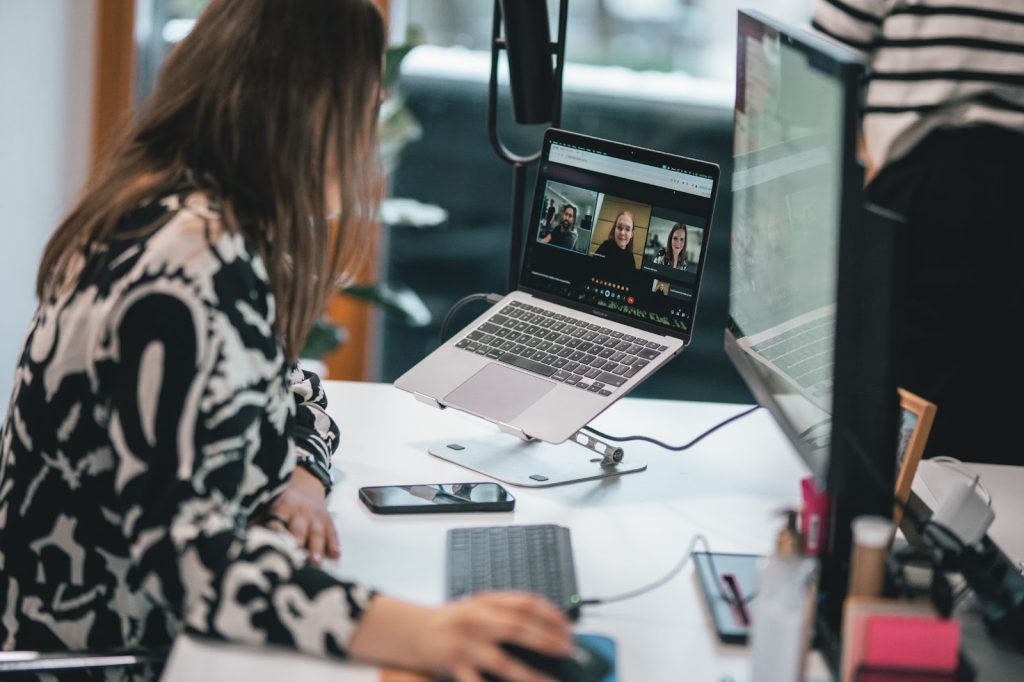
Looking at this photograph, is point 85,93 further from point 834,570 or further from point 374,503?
point 834,570

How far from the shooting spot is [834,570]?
3.69 ft

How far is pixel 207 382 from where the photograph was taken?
1035mm

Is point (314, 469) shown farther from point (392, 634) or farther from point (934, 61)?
point (934, 61)

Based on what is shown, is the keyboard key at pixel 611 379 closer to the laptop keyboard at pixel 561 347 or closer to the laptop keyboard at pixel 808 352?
the laptop keyboard at pixel 561 347

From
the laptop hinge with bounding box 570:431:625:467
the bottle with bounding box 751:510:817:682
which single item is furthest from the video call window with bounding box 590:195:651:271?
the bottle with bounding box 751:510:817:682

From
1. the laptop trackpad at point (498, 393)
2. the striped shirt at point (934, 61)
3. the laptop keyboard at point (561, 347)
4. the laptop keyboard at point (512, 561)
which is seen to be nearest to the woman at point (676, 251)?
Answer: the laptop keyboard at point (561, 347)

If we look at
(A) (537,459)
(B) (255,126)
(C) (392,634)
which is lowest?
(A) (537,459)

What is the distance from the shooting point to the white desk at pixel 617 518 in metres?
1.08

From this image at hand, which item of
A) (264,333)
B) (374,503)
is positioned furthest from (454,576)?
(264,333)

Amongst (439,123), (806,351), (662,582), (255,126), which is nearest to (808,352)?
(806,351)

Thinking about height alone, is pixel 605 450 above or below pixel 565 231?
below

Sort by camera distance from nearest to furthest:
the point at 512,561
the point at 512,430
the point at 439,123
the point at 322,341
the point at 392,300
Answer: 1. the point at 512,561
2. the point at 512,430
3. the point at 322,341
4. the point at 392,300
5. the point at 439,123

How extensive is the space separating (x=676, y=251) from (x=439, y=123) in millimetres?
1918

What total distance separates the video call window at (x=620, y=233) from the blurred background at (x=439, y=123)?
57.9 inches
